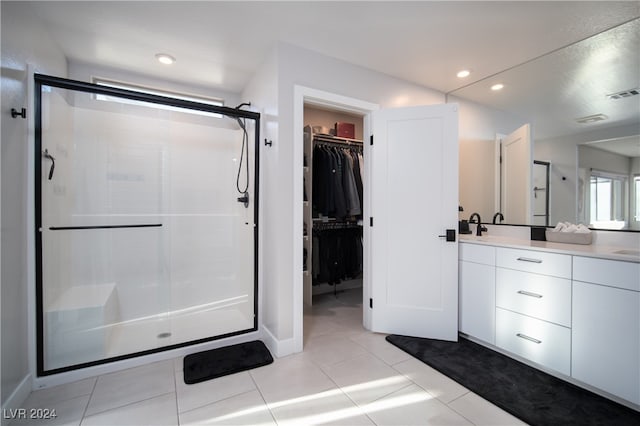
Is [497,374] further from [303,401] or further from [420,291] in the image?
[303,401]

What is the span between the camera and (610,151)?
2109 millimetres

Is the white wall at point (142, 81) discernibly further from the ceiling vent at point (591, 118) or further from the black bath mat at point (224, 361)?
the ceiling vent at point (591, 118)

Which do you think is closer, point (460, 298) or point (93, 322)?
point (93, 322)

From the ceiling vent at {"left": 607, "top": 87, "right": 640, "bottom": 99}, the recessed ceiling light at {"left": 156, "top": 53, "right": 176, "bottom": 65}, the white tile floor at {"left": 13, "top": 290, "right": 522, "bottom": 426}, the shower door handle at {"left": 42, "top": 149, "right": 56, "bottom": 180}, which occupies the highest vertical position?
the recessed ceiling light at {"left": 156, "top": 53, "right": 176, "bottom": 65}

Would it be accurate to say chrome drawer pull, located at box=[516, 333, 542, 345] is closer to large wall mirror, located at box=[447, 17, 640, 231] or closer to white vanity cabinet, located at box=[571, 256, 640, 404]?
white vanity cabinet, located at box=[571, 256, 640, 404]

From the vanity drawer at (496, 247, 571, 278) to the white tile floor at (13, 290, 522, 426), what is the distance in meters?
0.98

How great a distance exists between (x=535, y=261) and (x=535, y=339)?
559 mm

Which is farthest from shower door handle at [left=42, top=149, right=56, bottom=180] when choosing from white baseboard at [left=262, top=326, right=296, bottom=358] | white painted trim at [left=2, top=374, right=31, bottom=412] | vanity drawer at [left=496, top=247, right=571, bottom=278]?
vanity drawer at [left=496, top=247, right=571, bottom=278]

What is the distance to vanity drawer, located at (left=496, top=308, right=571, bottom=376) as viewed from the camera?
1.82 metres

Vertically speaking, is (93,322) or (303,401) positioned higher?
(93,322)

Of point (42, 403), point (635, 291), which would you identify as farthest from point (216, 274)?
point (635, 291)

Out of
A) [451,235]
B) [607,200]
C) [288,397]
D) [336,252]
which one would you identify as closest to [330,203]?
[336,252]

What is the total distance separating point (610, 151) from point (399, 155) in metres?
1.58

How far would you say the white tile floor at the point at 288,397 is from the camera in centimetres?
153
